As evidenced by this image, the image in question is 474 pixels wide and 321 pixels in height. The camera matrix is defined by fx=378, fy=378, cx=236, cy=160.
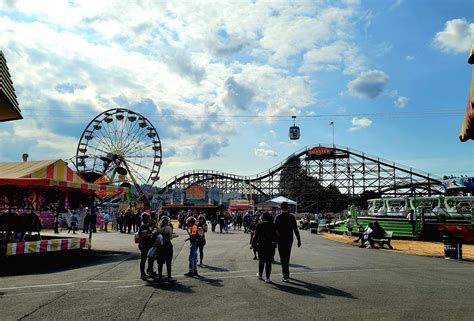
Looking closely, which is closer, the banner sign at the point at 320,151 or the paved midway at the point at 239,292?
the paved midway at the point at 239,292

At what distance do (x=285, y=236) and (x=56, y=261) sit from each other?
786 cm

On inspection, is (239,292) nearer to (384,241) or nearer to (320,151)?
(384,241)

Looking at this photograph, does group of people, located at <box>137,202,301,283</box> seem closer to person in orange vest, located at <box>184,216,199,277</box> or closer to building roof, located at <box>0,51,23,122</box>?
person in orange vest, located at <box>184,216,199,277</box>

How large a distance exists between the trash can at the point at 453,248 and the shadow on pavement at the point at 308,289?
8.32 meters

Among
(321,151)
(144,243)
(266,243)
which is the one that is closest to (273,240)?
(266,243)

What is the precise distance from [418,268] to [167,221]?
7.19m

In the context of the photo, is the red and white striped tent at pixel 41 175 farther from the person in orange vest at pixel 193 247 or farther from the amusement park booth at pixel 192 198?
the amusement park booth at pixel 192 198

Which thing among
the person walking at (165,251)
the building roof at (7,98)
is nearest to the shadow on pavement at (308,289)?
the person walking at (165,251)

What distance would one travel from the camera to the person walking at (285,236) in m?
8.35

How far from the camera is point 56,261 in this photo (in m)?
12.0

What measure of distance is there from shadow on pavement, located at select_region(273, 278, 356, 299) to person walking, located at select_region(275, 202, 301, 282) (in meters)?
0.34

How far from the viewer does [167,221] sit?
8.98 m

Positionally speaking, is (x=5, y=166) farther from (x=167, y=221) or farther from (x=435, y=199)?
(x=435, y=199)

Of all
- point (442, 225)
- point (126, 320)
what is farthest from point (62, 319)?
point (442, 225)
